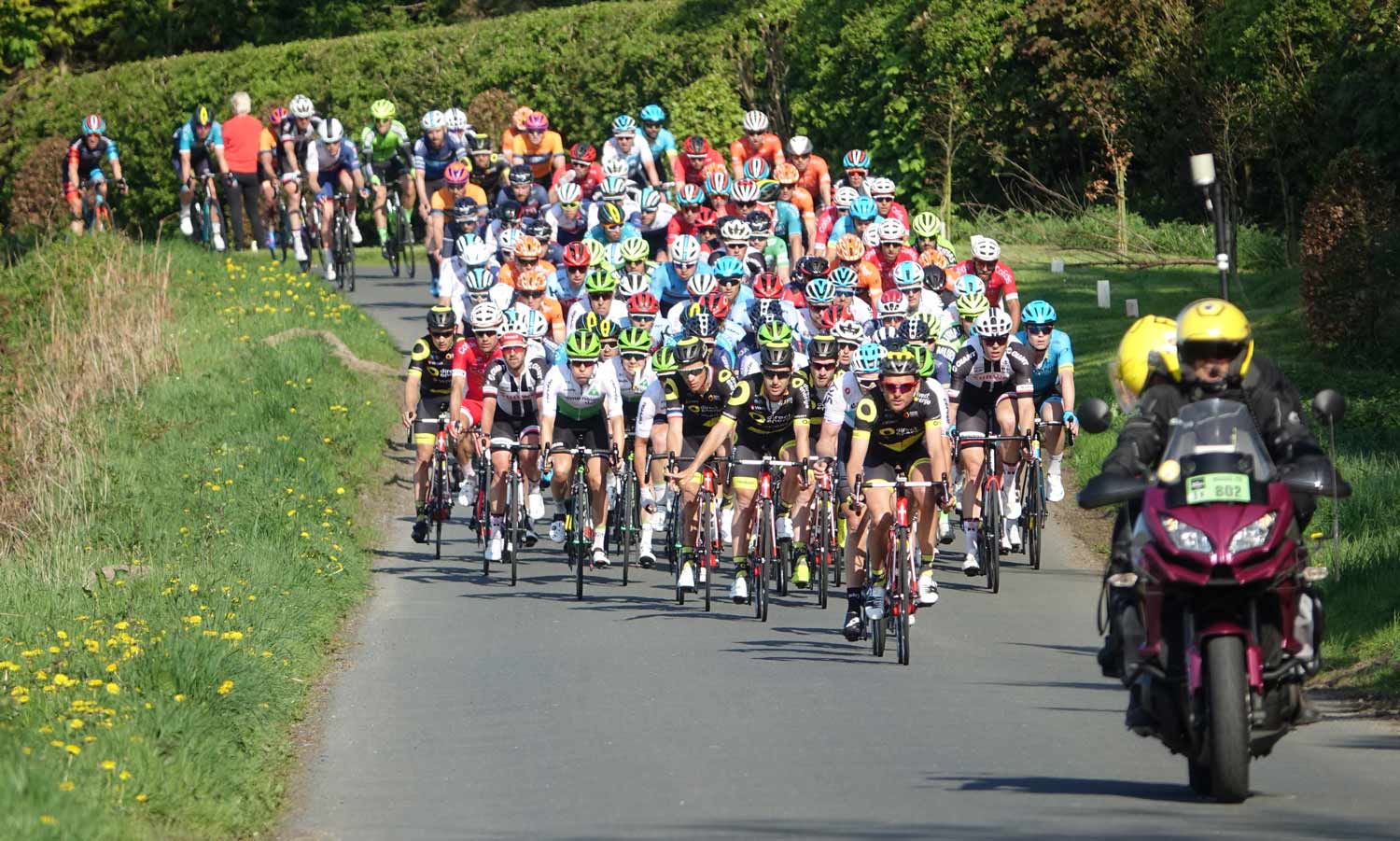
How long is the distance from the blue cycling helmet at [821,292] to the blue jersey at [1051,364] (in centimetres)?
177

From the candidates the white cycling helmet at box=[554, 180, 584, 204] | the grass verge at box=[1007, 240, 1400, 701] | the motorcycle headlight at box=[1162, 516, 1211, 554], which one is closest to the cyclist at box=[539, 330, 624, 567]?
the grass verge at box=[1007, 240, 1400, 701]

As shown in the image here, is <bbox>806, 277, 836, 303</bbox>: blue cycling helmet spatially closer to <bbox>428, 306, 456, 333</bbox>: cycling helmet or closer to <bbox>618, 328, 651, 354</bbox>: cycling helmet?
<bbox>618, 328, 651, 354</bbox>: cycling helmet

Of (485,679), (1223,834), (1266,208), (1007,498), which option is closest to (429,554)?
(1007,498)

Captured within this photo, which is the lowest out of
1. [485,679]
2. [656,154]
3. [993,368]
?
[485,679]

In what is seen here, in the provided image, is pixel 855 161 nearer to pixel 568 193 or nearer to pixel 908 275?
pixel 568 193

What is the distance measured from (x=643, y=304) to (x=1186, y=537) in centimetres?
1132

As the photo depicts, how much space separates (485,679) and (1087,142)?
22.2 metres

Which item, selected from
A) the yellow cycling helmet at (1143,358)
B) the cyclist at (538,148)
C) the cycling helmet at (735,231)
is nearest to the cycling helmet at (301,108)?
the cyclist at (538,148)

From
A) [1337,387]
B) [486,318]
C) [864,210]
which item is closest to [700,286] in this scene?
[486,318]

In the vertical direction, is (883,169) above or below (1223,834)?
above

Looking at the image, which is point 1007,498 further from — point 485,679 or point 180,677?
point 180,677

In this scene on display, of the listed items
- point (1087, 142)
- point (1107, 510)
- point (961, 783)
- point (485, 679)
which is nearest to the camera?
point (961, 783)

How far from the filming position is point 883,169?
36.8 meters

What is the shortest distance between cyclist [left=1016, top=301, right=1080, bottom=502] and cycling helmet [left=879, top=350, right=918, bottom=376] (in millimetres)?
4042
